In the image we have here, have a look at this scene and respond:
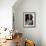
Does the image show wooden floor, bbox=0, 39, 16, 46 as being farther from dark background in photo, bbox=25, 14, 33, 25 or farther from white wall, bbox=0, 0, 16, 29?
dark background in photo, bbox=25, 14, 33, 25

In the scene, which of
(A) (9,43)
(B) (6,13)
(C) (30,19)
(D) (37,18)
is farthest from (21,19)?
(A) (9,43)

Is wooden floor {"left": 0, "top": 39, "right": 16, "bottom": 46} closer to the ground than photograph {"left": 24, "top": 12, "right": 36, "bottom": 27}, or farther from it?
closer to the ground

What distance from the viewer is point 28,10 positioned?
17.9 feet

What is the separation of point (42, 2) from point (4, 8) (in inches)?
69.8

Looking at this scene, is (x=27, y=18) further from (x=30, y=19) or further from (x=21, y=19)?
(x=21, y=19)

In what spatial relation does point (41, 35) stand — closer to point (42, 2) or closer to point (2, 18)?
point (42, 2)

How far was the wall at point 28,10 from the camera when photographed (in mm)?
5473

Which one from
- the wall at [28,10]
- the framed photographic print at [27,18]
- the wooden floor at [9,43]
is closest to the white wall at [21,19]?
the wall at [28,10]

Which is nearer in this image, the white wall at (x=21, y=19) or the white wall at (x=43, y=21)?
the white wall at (x=21, y=19)

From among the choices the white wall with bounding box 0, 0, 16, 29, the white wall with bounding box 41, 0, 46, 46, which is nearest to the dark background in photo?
the white wall with bounding box 41, 0, 46, 46

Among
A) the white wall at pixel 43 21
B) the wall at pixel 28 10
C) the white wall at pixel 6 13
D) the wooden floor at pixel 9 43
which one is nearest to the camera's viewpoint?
the wooden floor at pixel 9 43

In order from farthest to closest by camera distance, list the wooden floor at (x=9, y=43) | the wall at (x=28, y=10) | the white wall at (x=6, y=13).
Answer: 1. the wall at (x=28, y=10)
2. the white wall at (x=6, y=13)
3. the wooden floor at (x=9, y=43)

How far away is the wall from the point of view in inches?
215

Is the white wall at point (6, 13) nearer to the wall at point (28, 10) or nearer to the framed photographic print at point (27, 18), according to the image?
the wall at point (28, 10)
